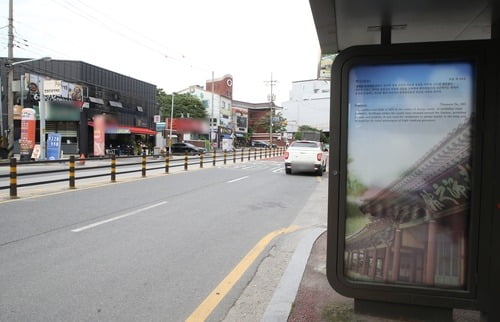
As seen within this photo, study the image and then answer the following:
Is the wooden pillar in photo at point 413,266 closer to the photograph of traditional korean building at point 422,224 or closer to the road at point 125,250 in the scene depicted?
the photograph of traditional korean building at point 422,224

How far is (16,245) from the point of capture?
6.50 meters

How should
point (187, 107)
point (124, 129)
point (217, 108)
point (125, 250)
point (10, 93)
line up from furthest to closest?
point (217, 108)
point (187, 107)
point (124, 129)
point (10, 93)
point (125, 250)

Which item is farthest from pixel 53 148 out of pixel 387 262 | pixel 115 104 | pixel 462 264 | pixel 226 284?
pixel 462 264

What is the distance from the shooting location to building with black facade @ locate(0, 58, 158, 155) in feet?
116

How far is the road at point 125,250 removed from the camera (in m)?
4.33

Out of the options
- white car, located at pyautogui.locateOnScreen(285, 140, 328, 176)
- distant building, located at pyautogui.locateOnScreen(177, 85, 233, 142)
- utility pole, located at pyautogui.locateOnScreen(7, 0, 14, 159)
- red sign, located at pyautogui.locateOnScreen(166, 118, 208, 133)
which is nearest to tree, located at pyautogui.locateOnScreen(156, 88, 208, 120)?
distant building, located at pyautogui.locateOnScreen(177, 85, 233, 142)

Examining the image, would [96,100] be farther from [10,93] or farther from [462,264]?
[462,264]

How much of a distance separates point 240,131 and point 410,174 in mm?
91153

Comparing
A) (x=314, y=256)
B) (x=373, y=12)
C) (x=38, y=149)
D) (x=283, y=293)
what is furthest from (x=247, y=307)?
(x=38, y=149)

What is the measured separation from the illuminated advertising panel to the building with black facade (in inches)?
1286

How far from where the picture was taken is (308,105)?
9519 cm

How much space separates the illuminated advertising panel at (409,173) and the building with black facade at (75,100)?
32.7 m

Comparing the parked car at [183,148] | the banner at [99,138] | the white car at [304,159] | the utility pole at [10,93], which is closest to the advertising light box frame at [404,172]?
the white car at [304,159]

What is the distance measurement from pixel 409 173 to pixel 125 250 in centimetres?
445
